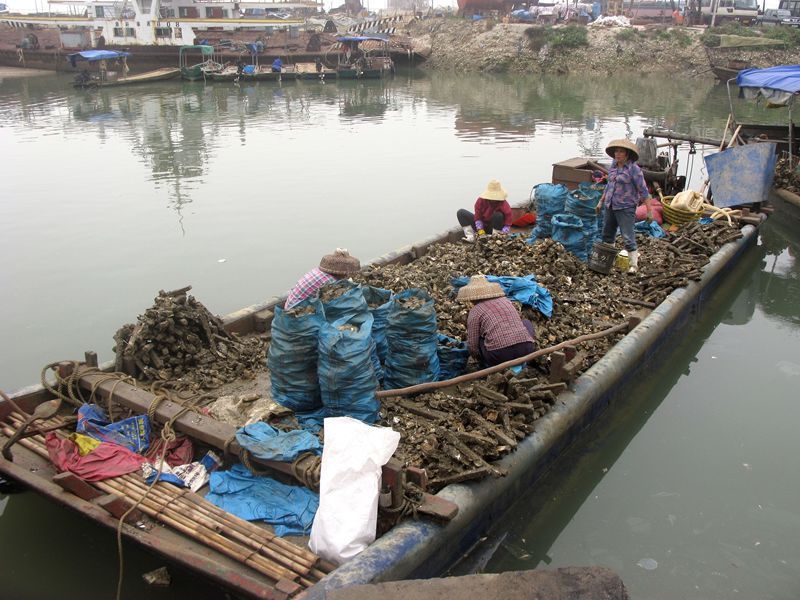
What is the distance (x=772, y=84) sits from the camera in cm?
1199

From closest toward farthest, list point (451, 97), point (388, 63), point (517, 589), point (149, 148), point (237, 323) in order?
point (517, 589), point (237, 323), point (149, 148), point (451, 97), point (388, 63)

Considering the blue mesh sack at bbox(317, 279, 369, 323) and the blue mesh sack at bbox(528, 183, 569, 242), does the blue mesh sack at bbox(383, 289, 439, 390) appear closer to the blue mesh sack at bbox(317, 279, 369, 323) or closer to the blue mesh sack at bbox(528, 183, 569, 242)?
the blue mesh sack at bbox(317, 279, 369, 323)

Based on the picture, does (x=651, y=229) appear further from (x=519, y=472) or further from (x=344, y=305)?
Result: (x=344, y=305)

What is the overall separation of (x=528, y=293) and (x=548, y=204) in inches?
106

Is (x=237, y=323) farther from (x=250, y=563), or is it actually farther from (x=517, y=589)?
(x=517, y=589)

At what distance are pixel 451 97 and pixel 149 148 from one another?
18.6 m

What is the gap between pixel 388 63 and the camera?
145ft

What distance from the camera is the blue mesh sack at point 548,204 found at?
9094 millimetres

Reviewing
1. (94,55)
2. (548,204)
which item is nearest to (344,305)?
(548,204)

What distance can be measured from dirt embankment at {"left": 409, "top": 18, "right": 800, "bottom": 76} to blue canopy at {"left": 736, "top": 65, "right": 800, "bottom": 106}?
31723mm

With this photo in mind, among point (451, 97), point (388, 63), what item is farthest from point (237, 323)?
point (388, 63)

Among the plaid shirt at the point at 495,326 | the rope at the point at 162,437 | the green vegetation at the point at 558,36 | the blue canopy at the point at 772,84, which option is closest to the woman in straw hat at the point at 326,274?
the plaid shirt at the point at 495,326

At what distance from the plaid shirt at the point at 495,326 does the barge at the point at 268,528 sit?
65 centimetres

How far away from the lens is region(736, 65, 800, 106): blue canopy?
38.5ft
